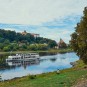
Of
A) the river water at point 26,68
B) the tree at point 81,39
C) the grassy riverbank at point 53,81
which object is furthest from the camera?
the river water at point 26,68

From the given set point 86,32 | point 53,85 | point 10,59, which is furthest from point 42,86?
point 10,59

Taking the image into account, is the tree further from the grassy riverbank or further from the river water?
the river water

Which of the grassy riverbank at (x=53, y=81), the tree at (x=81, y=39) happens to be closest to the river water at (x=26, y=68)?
the tree at (x=81, y=39)

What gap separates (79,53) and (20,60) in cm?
11085

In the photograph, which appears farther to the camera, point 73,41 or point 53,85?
point 73,41

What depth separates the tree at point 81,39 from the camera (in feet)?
127

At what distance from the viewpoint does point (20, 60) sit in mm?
152250

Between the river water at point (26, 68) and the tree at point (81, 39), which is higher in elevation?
the tree at point (81, 39)

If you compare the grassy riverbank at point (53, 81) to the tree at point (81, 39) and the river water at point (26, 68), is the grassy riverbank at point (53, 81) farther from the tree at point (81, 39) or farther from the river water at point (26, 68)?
the river water at point (26, 68)

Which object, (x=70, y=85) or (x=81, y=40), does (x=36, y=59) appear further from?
(x=70, y=85)

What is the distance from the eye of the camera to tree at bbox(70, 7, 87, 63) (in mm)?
38750

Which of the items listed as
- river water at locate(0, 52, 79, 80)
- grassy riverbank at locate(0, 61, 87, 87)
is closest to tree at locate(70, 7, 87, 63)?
grassy riverbank at locate(0, 61, 87, 87)

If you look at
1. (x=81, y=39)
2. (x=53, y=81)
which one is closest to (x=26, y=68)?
(x=81, y=39)

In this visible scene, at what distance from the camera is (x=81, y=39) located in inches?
1527
